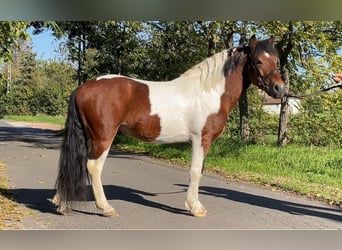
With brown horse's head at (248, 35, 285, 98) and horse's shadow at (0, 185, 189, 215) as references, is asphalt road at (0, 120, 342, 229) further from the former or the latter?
brown horse's head at (248, 35, 285, 98)

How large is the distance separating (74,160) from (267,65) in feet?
7.48

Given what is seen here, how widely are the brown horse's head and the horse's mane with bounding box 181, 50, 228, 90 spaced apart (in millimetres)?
335

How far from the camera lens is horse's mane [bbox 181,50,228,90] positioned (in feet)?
15.8

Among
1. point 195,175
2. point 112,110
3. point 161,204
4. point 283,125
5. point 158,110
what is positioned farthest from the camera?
point 283,125

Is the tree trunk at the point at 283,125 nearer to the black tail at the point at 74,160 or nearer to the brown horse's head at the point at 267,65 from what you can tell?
the brown horse's head at the point at 267,65

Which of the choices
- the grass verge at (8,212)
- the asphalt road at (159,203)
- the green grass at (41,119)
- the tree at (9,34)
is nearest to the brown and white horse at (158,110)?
the asphalt road at (159,203)

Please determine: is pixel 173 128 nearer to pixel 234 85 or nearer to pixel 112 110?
pixel 112 110

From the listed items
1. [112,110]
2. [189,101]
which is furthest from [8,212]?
[189,101]

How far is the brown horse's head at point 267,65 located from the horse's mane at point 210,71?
33 cm

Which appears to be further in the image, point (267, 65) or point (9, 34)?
point (9, 34)

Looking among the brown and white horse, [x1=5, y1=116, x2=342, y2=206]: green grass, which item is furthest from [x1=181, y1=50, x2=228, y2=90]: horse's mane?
[x1=5, y1=116, x2=342, y2=206]: green grass

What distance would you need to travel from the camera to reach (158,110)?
4.76 m

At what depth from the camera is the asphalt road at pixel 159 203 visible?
4789 millimetres
